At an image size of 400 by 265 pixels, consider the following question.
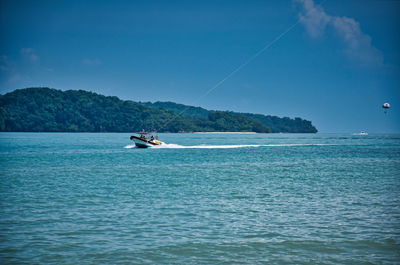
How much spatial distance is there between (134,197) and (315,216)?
9216mm

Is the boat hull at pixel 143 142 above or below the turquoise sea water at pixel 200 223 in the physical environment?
above

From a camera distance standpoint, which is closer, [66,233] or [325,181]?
[66,233]

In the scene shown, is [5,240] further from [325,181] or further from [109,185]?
[325,181]

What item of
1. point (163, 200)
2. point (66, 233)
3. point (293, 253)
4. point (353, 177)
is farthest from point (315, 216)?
point (353, 177)

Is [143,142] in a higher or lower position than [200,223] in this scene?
higher

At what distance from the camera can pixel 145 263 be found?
10.9 m

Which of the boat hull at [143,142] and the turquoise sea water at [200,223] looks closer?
the turquoise sea water at [200,223]

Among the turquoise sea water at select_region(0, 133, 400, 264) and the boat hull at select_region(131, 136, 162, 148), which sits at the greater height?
the boat hull at select_region(131, 136, 162, 148)

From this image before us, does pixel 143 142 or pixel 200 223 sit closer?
pixel 200 223

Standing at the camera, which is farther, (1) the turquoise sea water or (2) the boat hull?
(2) the boat hull

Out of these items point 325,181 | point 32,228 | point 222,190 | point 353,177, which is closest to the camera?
point 32,228

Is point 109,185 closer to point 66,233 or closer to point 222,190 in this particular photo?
point 222,190

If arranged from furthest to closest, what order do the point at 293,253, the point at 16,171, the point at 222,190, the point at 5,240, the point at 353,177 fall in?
the point at 16,171, the point at 353,177, the point at 222,190, the point at 5,240, the point at 293,253

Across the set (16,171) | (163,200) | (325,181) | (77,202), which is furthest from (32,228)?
(16,171)
